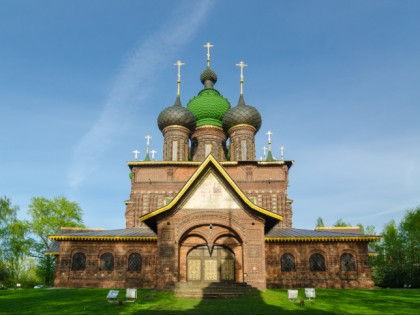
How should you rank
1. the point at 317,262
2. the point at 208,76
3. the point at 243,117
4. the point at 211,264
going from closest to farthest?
1. the point at 211,264
2. the point at 317,262
3. the point at 243,117
4. the point at 208,76

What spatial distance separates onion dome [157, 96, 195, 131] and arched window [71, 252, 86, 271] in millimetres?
13184

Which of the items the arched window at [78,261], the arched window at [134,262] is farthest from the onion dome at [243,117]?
the arched window at [78,261]

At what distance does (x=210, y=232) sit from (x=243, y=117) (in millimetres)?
15143

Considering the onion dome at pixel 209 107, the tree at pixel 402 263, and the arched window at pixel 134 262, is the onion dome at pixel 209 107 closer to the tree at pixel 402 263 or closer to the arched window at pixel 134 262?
the arched window at pixel 134 262

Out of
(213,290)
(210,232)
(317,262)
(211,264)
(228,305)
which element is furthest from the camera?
(317,262)

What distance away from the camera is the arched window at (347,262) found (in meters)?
23.9

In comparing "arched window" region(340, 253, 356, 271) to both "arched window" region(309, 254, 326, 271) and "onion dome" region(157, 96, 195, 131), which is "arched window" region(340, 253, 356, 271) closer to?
"arched window" region(309, 254, 326, 271)

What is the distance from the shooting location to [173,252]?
62.5ft

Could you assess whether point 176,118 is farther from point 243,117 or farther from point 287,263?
point 287,263

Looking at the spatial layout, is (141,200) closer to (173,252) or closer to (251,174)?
(251,174)

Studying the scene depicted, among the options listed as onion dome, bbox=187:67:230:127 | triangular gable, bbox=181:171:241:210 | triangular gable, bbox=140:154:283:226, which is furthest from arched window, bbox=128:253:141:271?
onion dome, bbox=187:67:230:127

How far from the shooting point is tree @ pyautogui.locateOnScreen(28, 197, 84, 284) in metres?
41.0

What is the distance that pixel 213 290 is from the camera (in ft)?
54.9

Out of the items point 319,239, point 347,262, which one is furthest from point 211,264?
point 347,262
